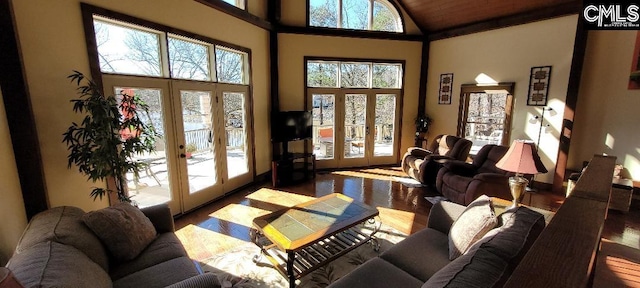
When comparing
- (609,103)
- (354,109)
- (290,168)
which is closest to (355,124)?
(354,109)

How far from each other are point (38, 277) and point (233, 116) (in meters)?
3.70

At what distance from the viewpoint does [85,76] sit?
9.00 feet

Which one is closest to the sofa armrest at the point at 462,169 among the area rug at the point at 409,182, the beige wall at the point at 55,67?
the area rug at the point at 409,182

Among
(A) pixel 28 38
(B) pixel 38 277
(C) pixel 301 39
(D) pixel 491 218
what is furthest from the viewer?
(C) pixel 301 39

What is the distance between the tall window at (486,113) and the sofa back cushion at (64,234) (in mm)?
6355

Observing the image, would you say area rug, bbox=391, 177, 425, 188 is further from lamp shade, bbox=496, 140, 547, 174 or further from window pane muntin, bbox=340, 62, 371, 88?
lamp shade, bbox=496, 140, 547, 174

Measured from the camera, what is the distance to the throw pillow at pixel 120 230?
195 cm

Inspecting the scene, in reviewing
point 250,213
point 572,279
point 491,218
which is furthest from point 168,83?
point 572,279

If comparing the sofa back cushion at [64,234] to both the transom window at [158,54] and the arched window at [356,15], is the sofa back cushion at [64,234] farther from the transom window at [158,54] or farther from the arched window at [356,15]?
the arched window at [356,15]

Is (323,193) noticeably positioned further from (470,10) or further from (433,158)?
(470,10)

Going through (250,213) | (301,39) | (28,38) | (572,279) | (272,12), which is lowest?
(250,213)

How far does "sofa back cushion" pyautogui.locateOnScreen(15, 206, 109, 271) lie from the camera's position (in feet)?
5.48

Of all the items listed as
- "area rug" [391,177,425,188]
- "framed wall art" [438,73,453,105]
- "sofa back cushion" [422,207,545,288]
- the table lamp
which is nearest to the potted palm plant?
"sofa back cushion" [422,207,545,288]

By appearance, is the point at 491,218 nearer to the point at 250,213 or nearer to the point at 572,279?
the point at 572,279
